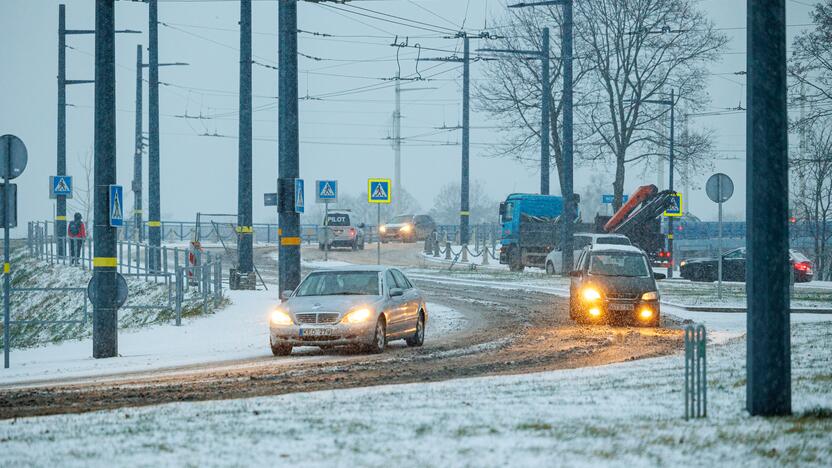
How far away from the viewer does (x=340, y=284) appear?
65.4ft

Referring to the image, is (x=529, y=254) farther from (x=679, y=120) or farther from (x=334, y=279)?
(x=334, y=279)

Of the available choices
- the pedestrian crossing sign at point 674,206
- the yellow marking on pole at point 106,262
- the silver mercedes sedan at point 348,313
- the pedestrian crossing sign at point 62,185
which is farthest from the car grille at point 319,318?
the pedestrian crossing sign at point 674,206

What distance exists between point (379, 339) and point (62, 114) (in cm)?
3316

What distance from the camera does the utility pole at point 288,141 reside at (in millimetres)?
24672

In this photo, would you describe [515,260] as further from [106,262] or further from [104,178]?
[104,178]

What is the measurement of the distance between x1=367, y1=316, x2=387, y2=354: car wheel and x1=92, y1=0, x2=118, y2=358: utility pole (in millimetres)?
4156

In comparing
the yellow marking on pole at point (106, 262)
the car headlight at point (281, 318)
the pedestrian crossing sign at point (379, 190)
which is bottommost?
the car headlight at point (281, 318)

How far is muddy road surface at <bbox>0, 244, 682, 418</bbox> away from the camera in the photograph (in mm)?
13086

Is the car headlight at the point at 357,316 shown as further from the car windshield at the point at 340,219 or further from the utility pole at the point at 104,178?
the car windshield at the point at 340,219

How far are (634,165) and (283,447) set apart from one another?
51.3 meters

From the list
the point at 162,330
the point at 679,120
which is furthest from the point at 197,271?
the point at 679,120

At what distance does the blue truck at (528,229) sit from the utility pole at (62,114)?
17.5 meters

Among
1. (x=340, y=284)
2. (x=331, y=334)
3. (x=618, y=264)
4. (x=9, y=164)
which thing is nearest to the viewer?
(x=9, y=164)

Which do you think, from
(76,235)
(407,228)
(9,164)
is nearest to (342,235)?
(407,228)
